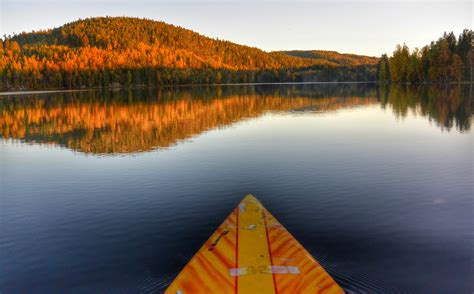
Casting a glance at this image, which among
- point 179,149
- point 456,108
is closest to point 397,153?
point 179,149

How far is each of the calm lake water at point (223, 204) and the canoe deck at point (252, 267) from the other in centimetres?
201

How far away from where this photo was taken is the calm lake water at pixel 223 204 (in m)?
14.9

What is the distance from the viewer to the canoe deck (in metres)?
11.5

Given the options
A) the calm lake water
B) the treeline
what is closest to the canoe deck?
the calm lake water

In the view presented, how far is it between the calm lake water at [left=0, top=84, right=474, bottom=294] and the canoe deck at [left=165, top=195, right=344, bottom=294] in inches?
79.0

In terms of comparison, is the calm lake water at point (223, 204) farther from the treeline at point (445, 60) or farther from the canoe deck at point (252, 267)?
the treeline at point (445, 60)

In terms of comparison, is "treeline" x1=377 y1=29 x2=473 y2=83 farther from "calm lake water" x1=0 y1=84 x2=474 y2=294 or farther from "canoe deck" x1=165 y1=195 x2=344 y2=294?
"canoe deck" x1=165 y1=195 x2=344 y2=294

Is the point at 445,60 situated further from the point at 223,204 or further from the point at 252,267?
the point at 252,267

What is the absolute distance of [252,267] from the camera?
12.4 m

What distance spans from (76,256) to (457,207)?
63.6ft

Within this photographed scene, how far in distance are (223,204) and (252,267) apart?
392 inches

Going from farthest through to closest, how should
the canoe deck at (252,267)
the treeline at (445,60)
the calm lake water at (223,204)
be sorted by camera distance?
the treeline at (445,60) → the calm lake water at (223,204) → the canoe deck at (252,267)

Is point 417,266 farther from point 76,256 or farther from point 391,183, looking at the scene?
point 76,256

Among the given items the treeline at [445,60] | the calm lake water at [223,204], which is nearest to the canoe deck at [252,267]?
the calm lake water at [223,204]
